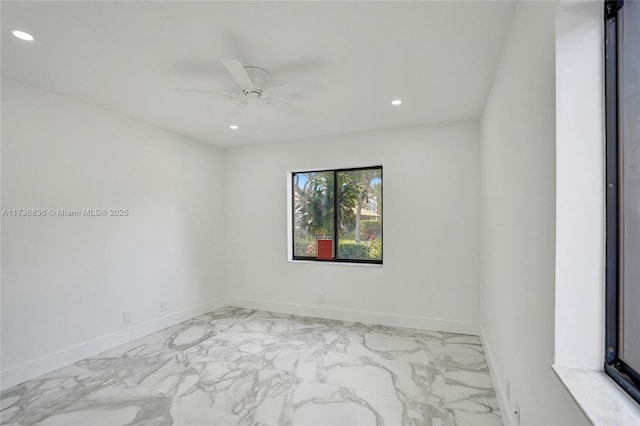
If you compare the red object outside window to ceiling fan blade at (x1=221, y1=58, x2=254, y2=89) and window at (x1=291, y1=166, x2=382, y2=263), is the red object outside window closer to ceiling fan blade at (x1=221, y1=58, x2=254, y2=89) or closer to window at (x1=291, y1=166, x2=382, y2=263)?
window at (x1=291, y1=166, x2=382, y2=263)

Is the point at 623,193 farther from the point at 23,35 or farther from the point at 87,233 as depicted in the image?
the point at 87,233

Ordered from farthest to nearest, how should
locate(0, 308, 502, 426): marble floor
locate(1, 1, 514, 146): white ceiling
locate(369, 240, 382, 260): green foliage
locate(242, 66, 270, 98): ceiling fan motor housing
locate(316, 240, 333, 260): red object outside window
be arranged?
locate(316, 240, 333, 260): red object outside window, locate(369, 240, 382, 260): green foliage, locate(242, 66, 270, 98): ceiling fan motor housing, locate(0, 308, 502, 426): marble floor, locate(1, 1, 514, 146): white ceiling

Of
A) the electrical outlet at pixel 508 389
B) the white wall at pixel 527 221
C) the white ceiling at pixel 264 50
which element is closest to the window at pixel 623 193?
the white wall at pixel 527 221

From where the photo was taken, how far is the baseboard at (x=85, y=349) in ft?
8.00

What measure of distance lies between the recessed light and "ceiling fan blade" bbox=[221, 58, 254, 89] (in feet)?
4.02

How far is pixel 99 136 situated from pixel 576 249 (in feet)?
12.6

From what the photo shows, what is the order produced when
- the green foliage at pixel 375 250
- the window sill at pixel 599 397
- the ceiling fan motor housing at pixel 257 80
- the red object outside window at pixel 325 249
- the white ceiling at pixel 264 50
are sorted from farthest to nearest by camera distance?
the red object outside window at pixel 325 249 → the green foliage at pixel 375 250 → the ceiling fan motor housing at pixel 257 80 → the white ceiling at pixel 264 50 → the window sill at pixel 599 397

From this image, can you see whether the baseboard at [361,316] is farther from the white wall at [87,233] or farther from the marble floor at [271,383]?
the white wall at [87,233]

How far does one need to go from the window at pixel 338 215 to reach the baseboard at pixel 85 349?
1777 mm

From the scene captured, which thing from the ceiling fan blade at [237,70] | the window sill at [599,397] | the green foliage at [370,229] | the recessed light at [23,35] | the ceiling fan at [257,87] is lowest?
the window sill at [599,397]

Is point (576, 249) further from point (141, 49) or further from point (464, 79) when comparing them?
point (141, 49)

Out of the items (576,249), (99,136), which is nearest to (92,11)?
(99,136)

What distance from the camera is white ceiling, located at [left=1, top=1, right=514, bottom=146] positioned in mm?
1689

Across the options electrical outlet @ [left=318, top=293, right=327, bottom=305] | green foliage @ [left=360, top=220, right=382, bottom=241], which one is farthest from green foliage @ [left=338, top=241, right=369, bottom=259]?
electrical outlet @ [left=318, top=293, right=327, bottom=305]
